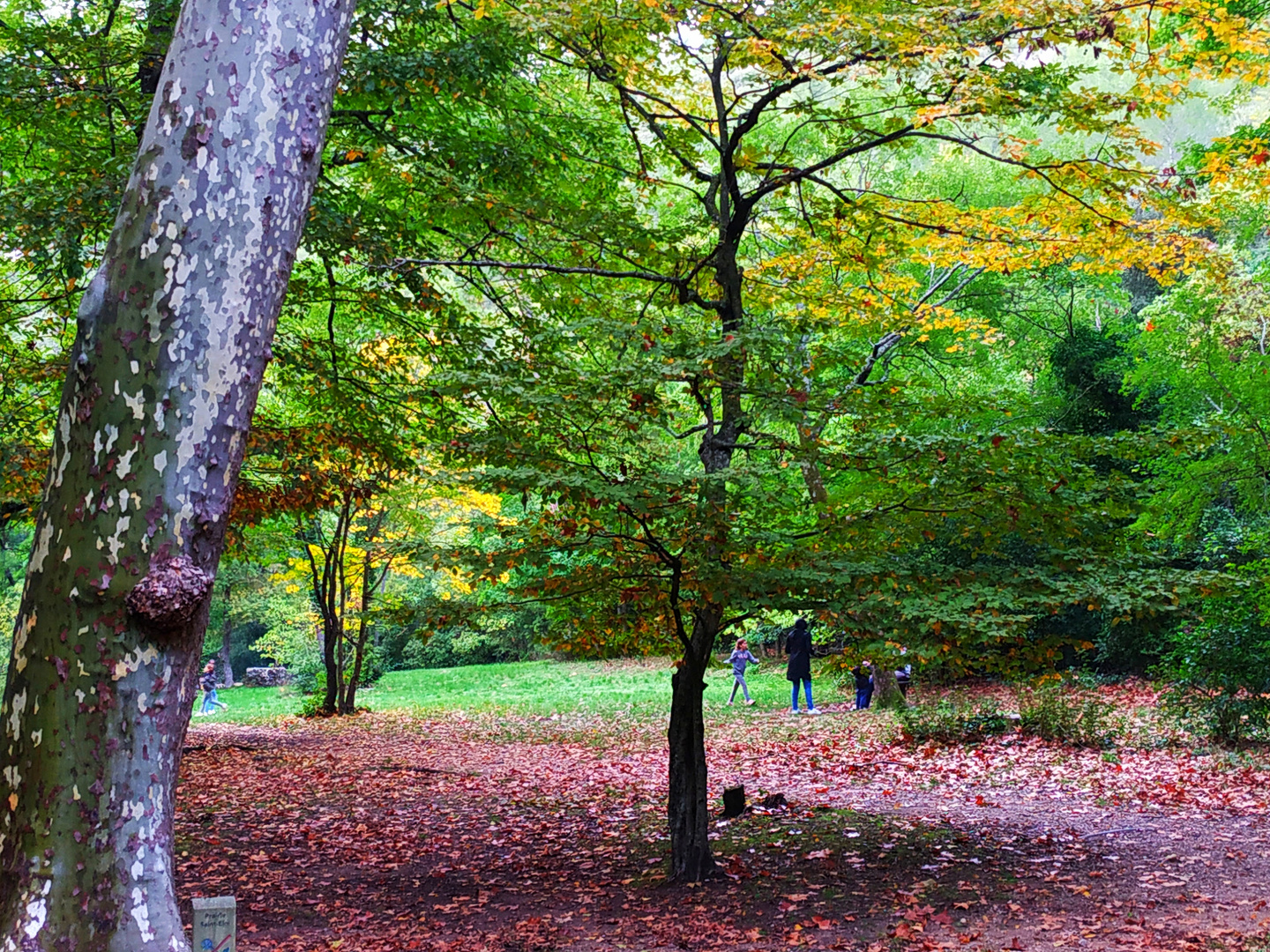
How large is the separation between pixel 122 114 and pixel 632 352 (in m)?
5.99

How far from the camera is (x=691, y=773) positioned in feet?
21.2

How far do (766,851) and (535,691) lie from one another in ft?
61.5

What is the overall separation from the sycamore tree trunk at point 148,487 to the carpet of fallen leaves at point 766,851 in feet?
10.9

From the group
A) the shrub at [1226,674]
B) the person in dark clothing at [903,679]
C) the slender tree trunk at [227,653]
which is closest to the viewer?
the shrub at [1226,674]

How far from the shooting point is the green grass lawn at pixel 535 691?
66.7 ft

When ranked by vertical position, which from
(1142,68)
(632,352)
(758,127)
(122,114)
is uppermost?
(758,127)

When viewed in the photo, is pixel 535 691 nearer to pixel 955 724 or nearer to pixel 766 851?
pixel 955 724

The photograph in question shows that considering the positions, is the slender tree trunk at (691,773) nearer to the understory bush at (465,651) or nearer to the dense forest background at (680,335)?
the dense forest background at (680,335)

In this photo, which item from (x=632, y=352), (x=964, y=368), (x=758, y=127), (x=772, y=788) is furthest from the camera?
(x=964, y=368)

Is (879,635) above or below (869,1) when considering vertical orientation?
below

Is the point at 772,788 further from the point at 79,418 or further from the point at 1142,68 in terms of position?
the point at 79,418

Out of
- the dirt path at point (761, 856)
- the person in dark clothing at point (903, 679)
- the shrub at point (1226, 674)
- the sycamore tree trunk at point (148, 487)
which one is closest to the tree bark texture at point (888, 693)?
the person in dark clothing at point (903, 679)

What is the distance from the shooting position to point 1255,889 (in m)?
5.77

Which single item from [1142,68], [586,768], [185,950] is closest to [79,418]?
[185,950]
